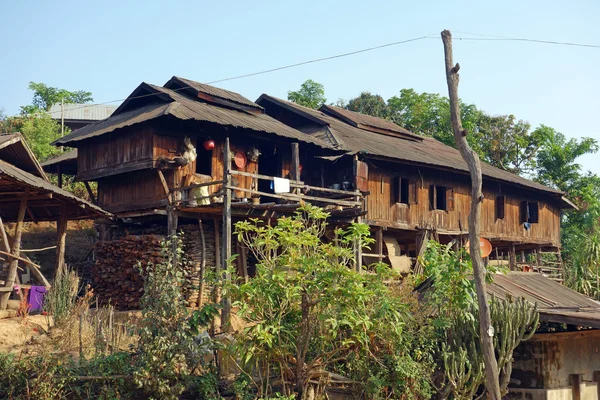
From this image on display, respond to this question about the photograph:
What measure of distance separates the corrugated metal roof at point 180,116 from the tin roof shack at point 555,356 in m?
8.50

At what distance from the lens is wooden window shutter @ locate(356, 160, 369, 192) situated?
909 inches

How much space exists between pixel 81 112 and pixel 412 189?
920 inches

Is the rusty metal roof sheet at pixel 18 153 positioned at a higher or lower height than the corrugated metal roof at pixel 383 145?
lower

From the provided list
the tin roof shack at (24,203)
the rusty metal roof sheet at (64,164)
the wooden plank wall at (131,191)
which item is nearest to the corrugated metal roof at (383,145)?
the wooden plank wall at (131,191)

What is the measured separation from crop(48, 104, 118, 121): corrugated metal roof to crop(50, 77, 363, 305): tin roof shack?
18.6m

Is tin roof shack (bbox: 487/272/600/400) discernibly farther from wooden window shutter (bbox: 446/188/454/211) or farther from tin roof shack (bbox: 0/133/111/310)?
wooden window shutter (bbox: 446/188/454/211)

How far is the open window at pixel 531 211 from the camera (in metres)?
30.5

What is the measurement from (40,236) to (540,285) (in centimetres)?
1874

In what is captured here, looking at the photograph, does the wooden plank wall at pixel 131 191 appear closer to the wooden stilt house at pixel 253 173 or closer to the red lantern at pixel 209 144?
the wooden stilt house at pixel 253 173

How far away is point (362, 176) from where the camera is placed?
2331 cm

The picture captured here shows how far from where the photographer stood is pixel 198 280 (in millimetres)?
19547

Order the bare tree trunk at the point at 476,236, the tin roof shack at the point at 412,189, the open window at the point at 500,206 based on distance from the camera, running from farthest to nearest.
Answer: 1. the open window at the point at 500,206
2. the tin roof shack at the point at 412,189
3. the bare tree trunk at the point at 476,236

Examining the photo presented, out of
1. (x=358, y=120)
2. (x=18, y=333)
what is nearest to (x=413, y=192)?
(x=358, y=120)

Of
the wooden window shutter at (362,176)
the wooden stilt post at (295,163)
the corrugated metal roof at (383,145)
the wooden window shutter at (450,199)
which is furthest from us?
the wooden window shutter at (450,199)
